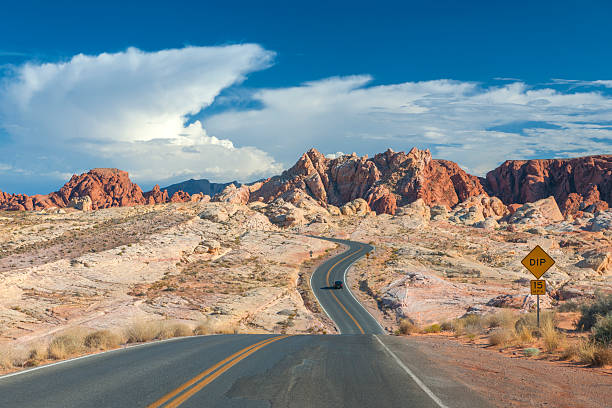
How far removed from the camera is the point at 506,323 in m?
19.4

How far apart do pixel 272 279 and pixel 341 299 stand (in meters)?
10.1

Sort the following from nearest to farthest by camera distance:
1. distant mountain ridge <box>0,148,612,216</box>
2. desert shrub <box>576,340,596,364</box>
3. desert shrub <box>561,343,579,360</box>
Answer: desert shrub <box>576,340,596,364</box>
desert shrub <box>561,343,579,360</box>
distant mountain ridge <box>0,148,612,216</box>

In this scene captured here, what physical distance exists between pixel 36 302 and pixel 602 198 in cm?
19676

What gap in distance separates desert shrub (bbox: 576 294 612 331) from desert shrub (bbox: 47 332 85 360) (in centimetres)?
1802

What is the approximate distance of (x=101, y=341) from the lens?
14.3m

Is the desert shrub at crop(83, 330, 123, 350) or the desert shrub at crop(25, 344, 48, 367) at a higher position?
the desert shrub at crop(25, 344, 48, 367)

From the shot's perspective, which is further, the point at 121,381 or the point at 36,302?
the point at 36,302

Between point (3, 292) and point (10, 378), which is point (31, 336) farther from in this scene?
point (10, 378)

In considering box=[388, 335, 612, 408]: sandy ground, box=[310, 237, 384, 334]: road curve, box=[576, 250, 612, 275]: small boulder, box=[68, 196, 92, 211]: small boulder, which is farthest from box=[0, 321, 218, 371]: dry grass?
box=[68, 196, 92, 211]: small boulder

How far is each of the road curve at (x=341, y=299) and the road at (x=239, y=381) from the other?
26704 millimetres

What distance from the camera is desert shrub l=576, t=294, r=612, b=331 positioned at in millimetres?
15252

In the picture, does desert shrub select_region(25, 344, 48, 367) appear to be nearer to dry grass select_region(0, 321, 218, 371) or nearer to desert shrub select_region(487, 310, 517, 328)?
dry grass select_region(0, 321, 218, 371)

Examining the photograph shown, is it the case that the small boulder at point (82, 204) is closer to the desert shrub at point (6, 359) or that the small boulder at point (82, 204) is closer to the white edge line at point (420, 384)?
the desert shrub at point (6, 359)

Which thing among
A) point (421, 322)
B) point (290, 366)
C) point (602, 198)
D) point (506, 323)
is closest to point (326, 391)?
point (290, 366)
